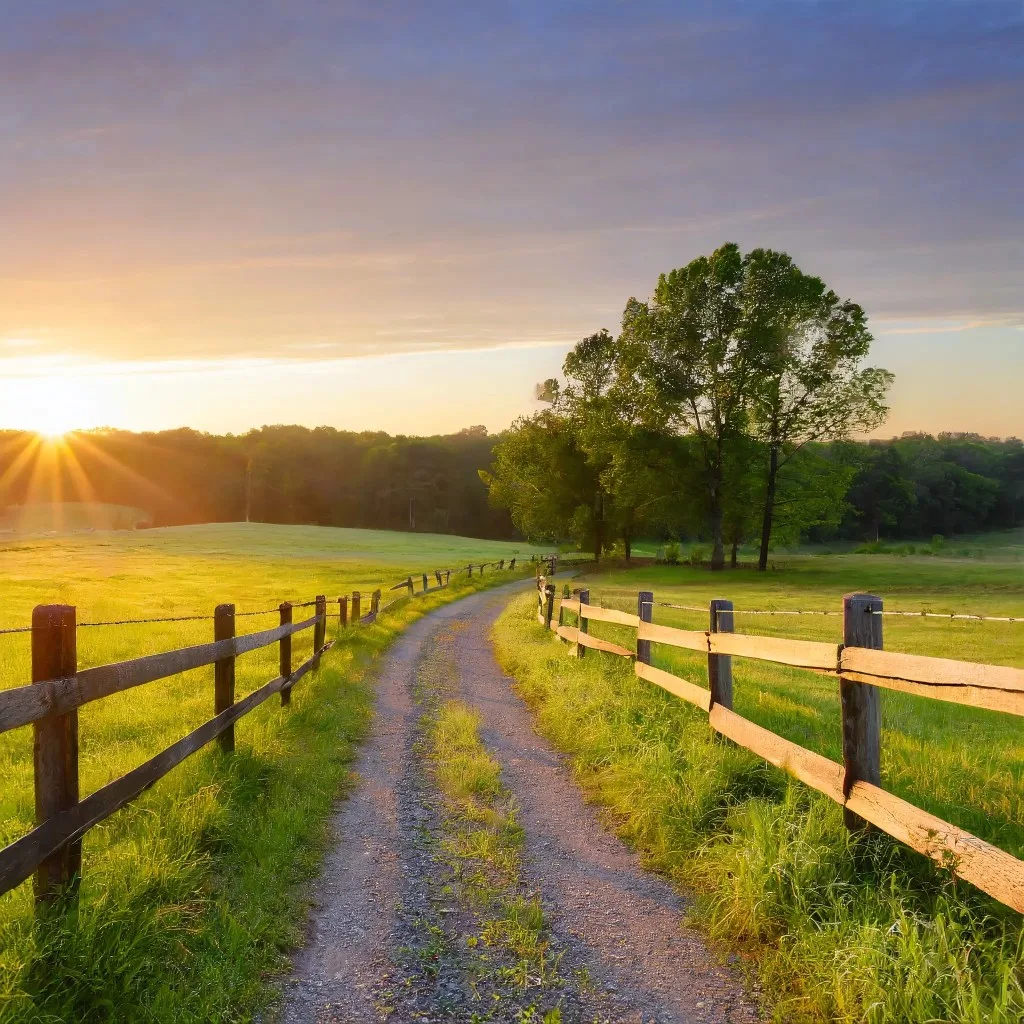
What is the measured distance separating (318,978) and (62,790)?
171cm

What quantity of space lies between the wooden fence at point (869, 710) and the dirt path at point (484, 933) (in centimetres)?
128

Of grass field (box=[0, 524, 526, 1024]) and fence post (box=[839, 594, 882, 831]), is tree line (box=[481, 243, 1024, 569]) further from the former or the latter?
fence post (box=[839, 594, 882, 831])

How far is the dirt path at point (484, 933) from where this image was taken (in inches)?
150

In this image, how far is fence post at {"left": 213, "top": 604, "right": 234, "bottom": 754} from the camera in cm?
704

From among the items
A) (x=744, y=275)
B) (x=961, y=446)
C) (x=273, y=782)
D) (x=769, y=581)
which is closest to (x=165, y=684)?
(x=273, y=782)

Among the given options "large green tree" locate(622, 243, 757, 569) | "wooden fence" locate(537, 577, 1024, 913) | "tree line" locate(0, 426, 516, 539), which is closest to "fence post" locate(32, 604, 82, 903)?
"wooden fence" locate(537, 577, 1024, 913)

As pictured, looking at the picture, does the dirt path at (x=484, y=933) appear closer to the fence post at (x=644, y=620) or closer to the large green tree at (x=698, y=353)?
the fence post at (x=644, y=620)

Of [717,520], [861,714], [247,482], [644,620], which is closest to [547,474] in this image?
[717,520]

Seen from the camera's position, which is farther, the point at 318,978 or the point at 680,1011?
the point at 318,978

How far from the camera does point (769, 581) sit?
138ft

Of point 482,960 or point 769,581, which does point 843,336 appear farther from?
point 482,960

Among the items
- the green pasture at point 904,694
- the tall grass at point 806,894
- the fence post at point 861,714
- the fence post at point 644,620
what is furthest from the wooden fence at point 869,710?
the fence post at point 644,620

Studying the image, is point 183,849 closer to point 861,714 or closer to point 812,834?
point 812,834

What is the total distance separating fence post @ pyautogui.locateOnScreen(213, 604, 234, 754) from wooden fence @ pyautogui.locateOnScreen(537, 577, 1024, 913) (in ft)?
15.1
